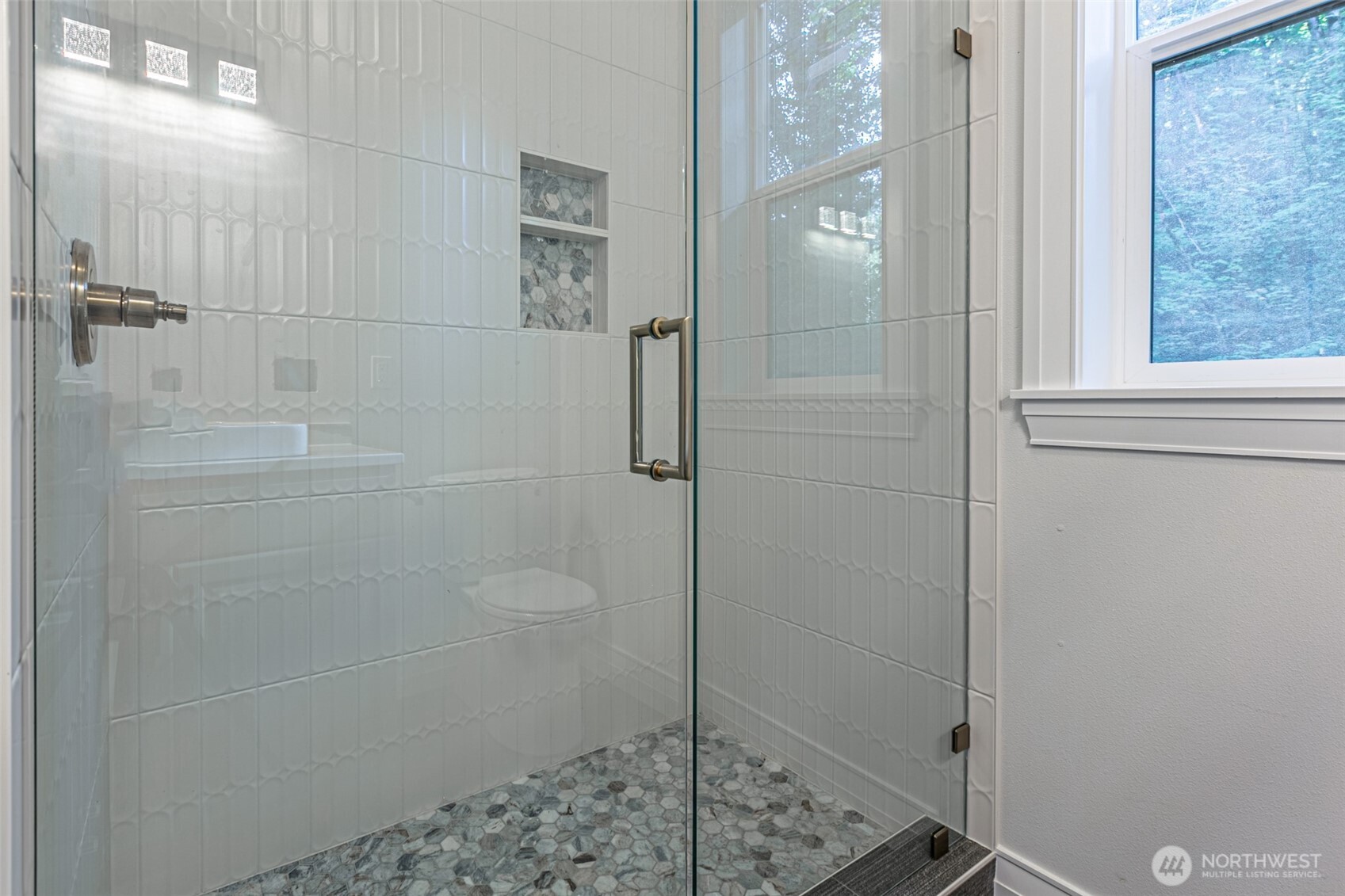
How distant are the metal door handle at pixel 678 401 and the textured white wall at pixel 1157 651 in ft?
2.37

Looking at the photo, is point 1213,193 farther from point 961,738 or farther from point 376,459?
point 376,459

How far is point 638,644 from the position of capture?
1.25 metres

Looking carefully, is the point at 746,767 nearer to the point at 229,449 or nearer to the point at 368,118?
the point at 229,449

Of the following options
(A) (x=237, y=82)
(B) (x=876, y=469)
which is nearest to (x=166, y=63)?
(A) (x=237, y=82)

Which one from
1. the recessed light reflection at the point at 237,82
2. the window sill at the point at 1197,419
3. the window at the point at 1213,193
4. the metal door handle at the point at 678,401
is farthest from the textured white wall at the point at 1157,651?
the recessed light reflection at the point at 237,82

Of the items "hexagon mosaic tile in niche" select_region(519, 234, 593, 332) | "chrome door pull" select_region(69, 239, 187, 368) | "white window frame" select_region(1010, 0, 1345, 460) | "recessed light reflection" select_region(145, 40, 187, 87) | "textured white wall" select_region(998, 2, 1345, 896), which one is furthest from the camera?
"white window frame" select_region(1010, 0, 1345, 460)

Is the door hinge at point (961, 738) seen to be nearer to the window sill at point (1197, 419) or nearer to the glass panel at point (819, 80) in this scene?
the window sill at point (1197, 419)

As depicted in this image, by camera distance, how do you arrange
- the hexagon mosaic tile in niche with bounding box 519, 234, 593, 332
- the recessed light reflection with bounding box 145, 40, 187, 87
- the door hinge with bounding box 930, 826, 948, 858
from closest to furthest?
1. the recessed light reflection with bounding box 145, 40, 187, 87
2. the hexagon mosaic tile in niche with bounding box 519, 234, 593, 332
3. the door hinge with bounding box 930, 826, 948, 858

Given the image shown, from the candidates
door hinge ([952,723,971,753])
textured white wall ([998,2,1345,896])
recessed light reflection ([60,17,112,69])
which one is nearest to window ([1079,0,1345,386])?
textured white wall ([998,2,1345,896])

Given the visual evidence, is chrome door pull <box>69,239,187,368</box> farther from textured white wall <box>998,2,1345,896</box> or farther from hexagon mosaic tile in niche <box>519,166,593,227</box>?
textured white wall <box>998,2,1345,896</box>

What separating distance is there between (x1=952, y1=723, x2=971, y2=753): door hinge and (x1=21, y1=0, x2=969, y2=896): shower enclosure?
0.13 meters

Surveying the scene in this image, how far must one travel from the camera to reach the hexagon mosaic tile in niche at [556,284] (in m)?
1.14

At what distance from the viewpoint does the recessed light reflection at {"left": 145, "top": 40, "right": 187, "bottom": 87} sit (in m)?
0.93

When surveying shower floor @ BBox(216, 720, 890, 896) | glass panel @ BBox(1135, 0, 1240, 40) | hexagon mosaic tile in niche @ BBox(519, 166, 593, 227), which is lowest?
shower floor @ BBox(216, 720, 890, 896)
